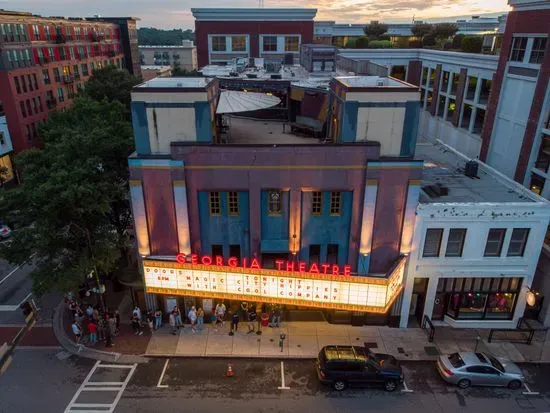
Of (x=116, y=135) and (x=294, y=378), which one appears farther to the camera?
(x=116, y=135)

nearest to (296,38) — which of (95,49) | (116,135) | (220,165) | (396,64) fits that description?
(396,64)

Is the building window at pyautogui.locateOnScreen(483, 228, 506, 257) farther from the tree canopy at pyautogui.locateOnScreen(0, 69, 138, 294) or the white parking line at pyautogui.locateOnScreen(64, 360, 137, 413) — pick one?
the tree canopy at pyautogui.locateOnScreen(0, 69, 138, 294)

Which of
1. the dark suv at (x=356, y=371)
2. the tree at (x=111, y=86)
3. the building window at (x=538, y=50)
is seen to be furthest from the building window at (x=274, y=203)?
the tree at (x=111, y=86)

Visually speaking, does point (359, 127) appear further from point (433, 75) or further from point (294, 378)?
point (433, 75)

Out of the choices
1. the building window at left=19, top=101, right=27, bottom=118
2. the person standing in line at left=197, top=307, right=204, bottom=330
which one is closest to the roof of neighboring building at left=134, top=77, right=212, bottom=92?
the person standing in line at left=197, top=307, right=204, bottom=330

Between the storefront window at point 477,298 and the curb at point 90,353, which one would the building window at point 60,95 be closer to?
the curb at point 90,353
